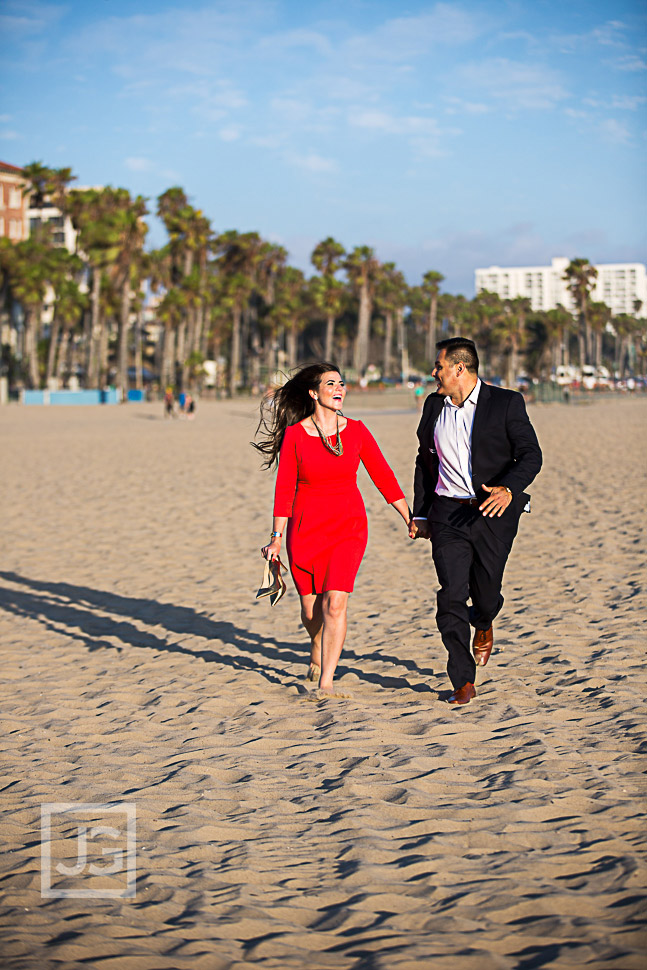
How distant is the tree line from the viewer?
64025 millimetres

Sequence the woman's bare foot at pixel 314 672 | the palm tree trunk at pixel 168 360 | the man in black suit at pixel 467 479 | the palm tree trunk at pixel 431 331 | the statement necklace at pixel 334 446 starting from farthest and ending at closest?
the palm tree trunk at pixel 431 331, the palm tree trunk at pixel 168 360, the woman's bare foot at pixel 314 672, the statement necklace at pixel 334 446, the man in black suit at pixel 467 479

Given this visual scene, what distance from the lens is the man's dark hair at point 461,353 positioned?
505cm

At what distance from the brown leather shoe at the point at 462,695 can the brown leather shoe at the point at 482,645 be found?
494 millimetres

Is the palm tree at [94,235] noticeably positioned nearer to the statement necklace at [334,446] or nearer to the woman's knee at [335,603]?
the statement necklace at [334,446]

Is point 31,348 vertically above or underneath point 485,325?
underneath

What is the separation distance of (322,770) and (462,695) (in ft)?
3.69

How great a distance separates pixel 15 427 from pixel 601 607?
31.3 m

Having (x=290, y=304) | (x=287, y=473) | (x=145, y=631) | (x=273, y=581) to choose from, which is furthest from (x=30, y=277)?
(x=273, y=581)

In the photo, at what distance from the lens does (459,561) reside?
516cm

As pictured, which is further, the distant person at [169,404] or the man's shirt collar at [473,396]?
the distant person at [169,404]

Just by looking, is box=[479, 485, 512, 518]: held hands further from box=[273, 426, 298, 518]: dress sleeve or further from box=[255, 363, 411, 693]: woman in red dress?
box=[273, 426, 298, 518]: dress sleeve

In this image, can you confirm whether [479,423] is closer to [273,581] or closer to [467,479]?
[467,479]

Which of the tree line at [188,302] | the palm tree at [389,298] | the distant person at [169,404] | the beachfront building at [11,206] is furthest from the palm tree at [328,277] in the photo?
the distant person at [169,404]

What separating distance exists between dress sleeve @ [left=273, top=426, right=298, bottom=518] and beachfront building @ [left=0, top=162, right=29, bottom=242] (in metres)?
86.9
